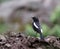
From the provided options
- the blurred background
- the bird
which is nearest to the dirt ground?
the bird

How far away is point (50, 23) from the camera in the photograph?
1703 cm

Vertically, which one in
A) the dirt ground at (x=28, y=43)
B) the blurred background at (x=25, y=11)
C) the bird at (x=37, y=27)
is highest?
the blurred background at (x=25, y=11)

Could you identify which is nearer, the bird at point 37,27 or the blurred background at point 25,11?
the bird at point 37,27

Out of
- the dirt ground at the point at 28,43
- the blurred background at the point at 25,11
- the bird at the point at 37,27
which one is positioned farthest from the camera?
the blurred background at the point at 25,11

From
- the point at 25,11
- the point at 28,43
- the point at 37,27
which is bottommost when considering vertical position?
the point at 28,43

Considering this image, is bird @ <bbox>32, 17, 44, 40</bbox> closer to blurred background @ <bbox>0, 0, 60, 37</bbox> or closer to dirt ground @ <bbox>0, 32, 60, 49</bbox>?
dirt ground @ <bbox>0, 32, 60, 49</bbox>

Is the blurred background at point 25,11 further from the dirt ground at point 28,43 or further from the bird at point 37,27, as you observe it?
the dirt ground at point 28,43

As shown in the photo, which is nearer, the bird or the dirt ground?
the dirt ground

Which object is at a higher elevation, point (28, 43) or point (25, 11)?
point (25, 11)

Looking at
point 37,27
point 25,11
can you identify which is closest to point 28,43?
point 37,27

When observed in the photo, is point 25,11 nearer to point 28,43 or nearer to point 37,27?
point 37,27

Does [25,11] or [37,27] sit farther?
[25,11]

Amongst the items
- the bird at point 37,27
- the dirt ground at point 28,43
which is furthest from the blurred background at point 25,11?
the dirt ground at point 28,43

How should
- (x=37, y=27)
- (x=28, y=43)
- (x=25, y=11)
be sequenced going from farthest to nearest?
(x=25, y=11) → (x=37, y=27) → (x=28, y=43)
